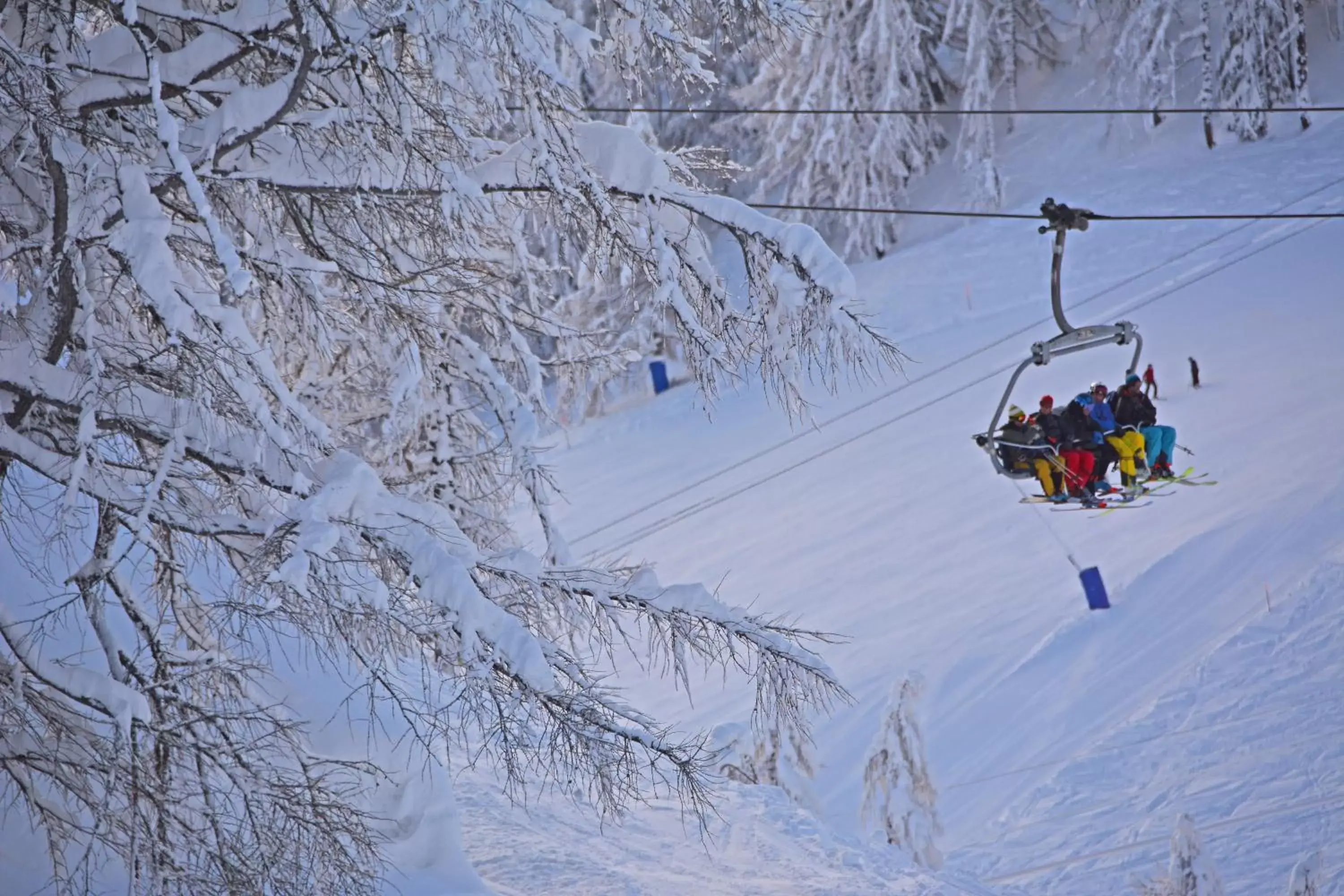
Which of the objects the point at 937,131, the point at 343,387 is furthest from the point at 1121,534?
the point at 937,131

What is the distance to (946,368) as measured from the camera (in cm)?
2316

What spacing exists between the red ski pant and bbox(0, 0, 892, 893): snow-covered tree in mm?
5859

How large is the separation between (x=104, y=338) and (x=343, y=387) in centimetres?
385

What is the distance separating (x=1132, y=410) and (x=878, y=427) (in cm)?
1246

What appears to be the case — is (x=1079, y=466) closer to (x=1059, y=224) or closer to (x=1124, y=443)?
(x=1124, y=443)

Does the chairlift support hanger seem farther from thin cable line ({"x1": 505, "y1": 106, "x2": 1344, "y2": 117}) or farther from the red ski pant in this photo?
the red ski pant

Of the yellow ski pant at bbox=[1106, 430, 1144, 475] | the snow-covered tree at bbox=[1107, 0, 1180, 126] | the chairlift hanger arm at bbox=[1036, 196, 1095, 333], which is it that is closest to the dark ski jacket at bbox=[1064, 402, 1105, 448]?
the yellow ski pant at bbox=[1106, 430, 1144, 475]

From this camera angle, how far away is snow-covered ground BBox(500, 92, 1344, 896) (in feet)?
44.2

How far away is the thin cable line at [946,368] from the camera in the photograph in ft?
74.2

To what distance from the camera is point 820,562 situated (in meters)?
19.5

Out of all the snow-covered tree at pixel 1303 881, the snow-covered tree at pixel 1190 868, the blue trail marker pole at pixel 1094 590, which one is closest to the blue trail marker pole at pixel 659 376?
the blue trail marker pole at pixel 1094 590

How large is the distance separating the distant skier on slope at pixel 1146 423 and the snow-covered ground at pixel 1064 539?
12.9ft

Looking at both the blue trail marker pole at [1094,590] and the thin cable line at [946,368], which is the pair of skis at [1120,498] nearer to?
the blue trail marker pole at [1094,590]

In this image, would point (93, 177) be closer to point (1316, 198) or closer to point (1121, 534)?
point (1121, 534)
